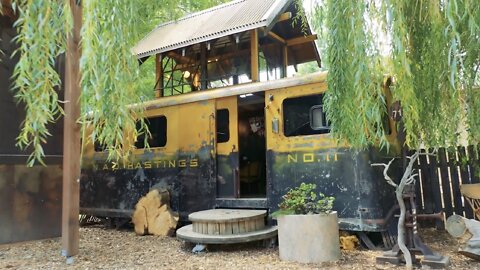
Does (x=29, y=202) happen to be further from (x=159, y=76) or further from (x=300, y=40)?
(x=300, y=40)

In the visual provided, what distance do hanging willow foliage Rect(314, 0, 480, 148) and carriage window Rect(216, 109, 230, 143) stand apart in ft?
9.10

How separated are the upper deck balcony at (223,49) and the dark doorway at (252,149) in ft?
2.62

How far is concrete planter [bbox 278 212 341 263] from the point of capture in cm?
470

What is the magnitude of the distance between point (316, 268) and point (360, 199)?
133 cm

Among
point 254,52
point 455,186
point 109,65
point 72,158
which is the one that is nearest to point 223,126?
point 254,52

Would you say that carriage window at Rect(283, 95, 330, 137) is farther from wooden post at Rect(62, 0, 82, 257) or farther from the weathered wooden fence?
wooden post at Rect(62, 0, 82, 257)

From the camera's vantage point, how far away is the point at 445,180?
6.65 m

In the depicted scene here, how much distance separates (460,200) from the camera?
6.57 metres

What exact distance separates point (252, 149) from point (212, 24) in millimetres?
2858

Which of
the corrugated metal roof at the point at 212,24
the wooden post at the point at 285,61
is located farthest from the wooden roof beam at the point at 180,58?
the wooden post at the point at 285,61

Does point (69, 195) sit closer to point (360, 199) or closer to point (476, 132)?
point (360, 199)

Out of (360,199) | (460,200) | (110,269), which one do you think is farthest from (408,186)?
(110,269)

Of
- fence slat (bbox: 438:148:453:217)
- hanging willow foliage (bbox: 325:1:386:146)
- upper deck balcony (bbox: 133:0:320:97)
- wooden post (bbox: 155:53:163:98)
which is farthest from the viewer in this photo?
wooden post (bbox: 155:53:163:98)

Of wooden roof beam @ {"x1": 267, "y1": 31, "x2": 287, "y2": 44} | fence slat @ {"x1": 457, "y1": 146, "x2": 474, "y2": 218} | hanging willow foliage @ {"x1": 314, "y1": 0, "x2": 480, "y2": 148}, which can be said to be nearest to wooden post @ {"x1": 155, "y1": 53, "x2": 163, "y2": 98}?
wooden roof beam @ {"x1": 267, "y1": 31, "x2": 287, "y2": 44}
